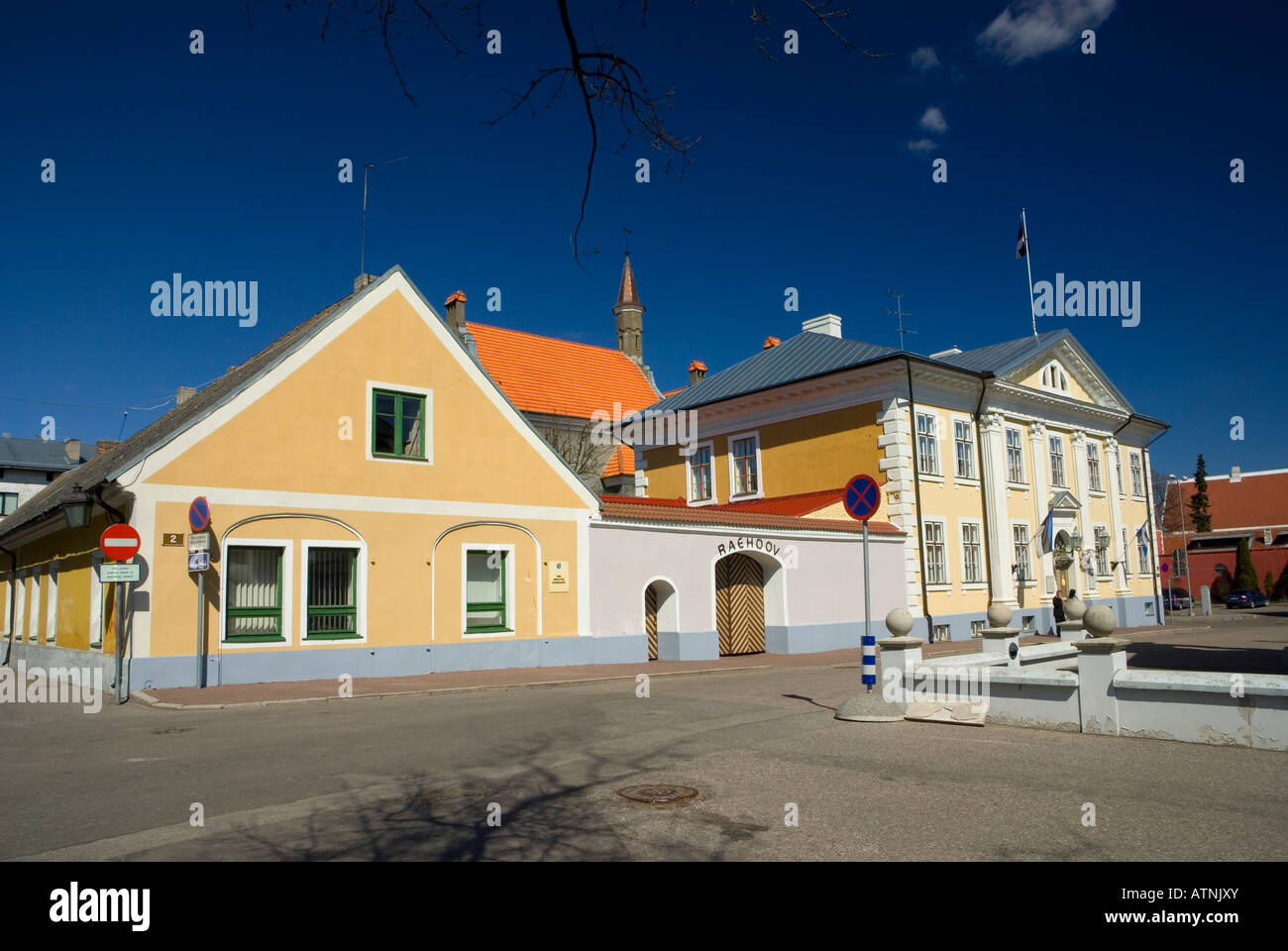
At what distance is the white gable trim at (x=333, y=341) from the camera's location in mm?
16734

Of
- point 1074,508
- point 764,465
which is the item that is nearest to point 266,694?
point 764,465

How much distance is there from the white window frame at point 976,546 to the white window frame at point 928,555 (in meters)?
0.87

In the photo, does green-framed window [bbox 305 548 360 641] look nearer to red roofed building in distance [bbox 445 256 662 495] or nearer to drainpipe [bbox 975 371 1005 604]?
drainpipe [bbox 975 371 1005 604]

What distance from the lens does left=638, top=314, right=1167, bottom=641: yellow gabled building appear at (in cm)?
2992

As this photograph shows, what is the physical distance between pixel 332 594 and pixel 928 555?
19264mm

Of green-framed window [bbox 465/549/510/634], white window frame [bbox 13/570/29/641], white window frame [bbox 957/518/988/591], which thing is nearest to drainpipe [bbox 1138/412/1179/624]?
white window frame [bbox 957/518/988/591]

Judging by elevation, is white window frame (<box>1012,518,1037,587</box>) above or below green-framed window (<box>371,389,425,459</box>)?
below

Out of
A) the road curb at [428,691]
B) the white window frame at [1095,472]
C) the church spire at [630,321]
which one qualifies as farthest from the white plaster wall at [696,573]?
the church spire at [630,321]

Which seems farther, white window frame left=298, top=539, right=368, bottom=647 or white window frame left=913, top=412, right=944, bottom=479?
white window frame left=913, top=412, right=944, bottom=479

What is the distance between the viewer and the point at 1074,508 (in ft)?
121

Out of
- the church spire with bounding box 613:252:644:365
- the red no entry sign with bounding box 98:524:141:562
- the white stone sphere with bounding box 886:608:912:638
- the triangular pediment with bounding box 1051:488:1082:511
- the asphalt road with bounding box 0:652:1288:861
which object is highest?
the church spire with bounding box 613:252:644:365

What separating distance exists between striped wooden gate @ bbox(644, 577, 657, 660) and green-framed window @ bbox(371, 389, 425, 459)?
683 cm
